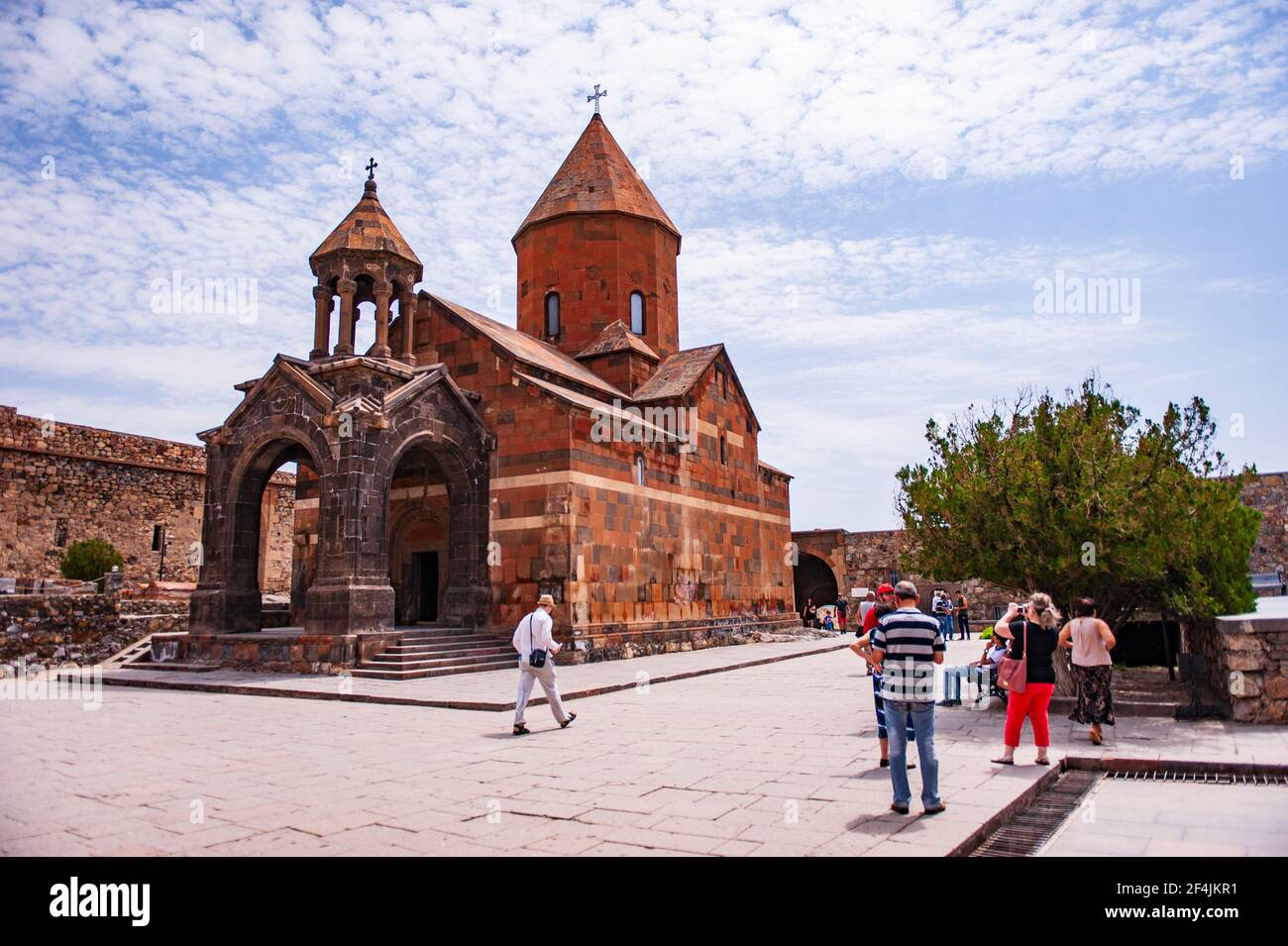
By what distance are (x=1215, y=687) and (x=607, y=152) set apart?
19.9m

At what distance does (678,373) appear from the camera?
71.0 feet

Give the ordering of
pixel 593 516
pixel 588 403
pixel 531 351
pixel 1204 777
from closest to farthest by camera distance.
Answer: pixel 1204 777 < pixel 593 516 < pixel 588 403 < pixel 531 351

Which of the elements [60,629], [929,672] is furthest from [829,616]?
[929,672]

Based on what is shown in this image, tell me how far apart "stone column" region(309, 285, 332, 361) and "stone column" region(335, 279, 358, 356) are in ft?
2.70

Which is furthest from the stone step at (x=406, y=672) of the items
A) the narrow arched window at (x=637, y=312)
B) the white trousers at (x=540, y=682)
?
the narrow arched window at (x=637, y=312)

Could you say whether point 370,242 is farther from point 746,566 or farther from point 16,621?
point 746,566

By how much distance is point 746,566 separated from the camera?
2278cm

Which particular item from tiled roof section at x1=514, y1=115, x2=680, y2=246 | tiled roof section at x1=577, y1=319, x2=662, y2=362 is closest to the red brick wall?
tiled roof section at x1=577, y1=319, x2=662, y2=362

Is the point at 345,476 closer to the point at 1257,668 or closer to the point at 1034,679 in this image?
the point at 1034,679

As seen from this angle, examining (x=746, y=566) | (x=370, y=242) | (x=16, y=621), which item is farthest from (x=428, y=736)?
(x=746, y=566)

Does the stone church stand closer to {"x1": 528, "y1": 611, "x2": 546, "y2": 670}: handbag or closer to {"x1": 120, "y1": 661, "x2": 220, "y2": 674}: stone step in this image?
{"x1": 120, "y1": 661, "x2": 220, "y2": 674}: stone step

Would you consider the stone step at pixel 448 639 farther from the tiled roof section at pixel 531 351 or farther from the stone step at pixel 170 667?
the tiled roof section at pixel 531 351

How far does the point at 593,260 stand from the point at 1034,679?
1795 cm

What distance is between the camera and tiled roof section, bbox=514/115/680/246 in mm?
22766
